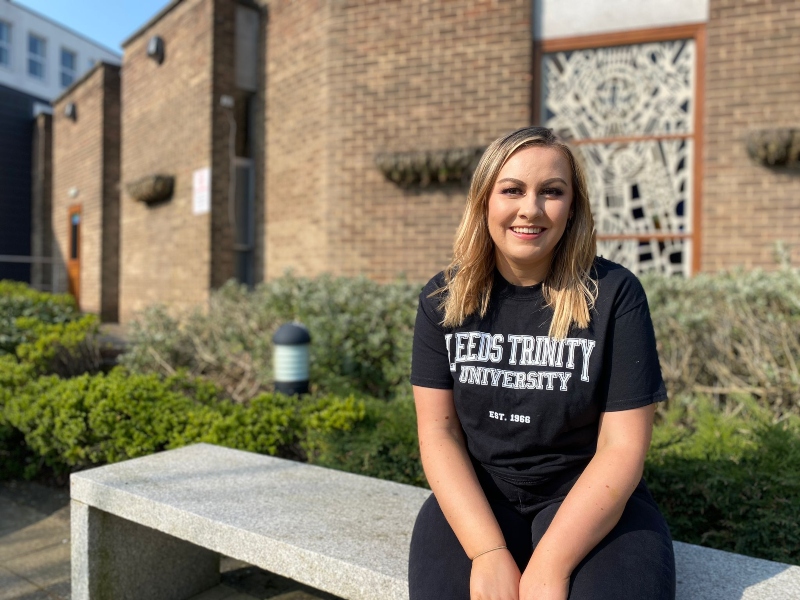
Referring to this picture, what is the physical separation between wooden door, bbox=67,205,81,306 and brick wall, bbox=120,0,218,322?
3298 millimetres

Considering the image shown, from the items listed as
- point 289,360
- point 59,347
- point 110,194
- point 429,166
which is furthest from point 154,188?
point 289,360

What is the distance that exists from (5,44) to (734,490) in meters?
29.4

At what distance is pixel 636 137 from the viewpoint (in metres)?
6.54

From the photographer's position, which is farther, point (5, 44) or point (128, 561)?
point (5, 44)

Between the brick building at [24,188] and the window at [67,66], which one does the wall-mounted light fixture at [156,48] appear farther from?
the window at [67,66]

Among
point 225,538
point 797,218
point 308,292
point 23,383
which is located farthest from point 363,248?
point 225,538

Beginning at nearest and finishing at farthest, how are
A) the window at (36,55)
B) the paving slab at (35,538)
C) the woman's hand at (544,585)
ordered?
the woman's hand at (544,585)
the paving slab at (35,538)
the window at (36,55)

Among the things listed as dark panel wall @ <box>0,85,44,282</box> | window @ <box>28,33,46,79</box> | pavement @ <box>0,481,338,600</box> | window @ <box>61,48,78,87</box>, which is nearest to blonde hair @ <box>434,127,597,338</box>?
pavement @ <box>0,481,338,600</box>

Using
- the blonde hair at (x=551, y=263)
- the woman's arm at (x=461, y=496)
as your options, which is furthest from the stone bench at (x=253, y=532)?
the blonde hair at (x=551, y=263)

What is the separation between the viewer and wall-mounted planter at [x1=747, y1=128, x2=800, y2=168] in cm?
573

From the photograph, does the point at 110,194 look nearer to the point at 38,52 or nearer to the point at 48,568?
the point at 48,568

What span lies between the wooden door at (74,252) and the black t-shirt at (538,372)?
45.9 ft

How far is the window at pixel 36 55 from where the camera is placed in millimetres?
25719

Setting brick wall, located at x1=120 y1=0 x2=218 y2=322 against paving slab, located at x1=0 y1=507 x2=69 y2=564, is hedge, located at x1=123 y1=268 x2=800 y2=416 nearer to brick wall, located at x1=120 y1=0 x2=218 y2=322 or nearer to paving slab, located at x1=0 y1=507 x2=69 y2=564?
paving slab, located at x1=0 y1=507 x2=69 y2=564
